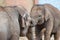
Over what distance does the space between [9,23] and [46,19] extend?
2.21 ft

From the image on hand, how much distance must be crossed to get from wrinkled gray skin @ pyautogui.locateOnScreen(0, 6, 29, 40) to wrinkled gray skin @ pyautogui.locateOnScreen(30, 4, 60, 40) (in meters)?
0.37

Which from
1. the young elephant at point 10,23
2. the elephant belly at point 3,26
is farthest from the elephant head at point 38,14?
the elephant belly at point 3,26

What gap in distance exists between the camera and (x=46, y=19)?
225 cm

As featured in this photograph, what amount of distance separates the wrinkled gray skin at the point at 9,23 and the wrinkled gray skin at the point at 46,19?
367 mm

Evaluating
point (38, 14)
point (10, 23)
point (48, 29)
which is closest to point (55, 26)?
point (48, 29)

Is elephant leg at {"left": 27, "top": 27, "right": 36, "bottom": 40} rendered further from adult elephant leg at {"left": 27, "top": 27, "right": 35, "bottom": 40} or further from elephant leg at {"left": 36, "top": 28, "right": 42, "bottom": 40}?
elephant leg at {"left": 36, "top": 28, "right": 42, "bottom": 40}

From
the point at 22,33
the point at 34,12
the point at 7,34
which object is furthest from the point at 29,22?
the point at 7,34

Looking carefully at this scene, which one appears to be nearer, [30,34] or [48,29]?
[30,34]

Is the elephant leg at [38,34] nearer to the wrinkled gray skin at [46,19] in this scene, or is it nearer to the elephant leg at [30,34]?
the wrinkled gray skin at [46,19]

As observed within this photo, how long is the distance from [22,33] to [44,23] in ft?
1.20

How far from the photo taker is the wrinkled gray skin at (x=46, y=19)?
2213 mm

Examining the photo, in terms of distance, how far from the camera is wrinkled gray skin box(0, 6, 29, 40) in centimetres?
156

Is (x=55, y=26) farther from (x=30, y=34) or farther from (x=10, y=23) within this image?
(x=10, y=23)

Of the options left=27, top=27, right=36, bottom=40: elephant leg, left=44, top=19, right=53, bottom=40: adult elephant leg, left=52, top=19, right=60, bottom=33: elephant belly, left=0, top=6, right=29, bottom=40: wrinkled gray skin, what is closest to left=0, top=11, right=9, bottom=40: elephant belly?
left=0, top=6, right=29, bottom=40: wrinkled gray skin
